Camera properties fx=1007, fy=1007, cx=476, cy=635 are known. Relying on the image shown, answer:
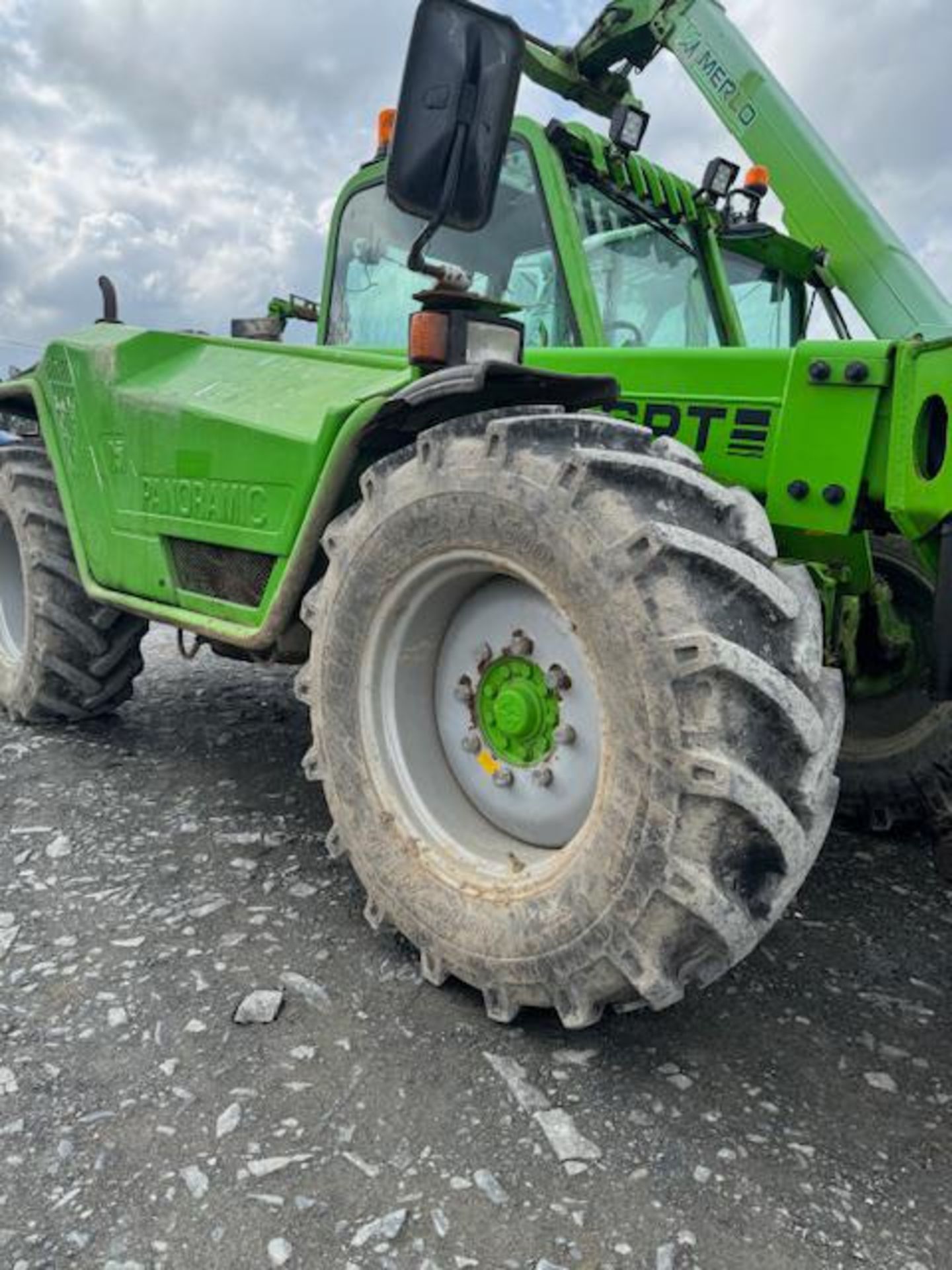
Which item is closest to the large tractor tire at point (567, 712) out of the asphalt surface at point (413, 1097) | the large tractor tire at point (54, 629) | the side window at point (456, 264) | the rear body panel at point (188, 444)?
the asphalt surface at point (413, 1097)

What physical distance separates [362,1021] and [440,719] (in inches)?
28.4

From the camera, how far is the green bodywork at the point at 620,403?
2361mm

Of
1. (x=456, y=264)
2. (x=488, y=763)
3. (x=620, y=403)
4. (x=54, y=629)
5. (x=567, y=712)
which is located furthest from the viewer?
(x=54, y=629)

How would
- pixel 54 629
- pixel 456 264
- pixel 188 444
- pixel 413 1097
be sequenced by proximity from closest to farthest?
pixel 413 1097
pixel 188 444
pixel 456 264
pixel 54 629

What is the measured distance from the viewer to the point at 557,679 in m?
2.15

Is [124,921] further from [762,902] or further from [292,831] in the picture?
[762,902]

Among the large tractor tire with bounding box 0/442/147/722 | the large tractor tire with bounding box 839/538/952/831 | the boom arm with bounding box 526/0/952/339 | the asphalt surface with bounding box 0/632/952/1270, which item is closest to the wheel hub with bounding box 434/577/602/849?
the asphalt surface with bounding box 0/632/952/1270

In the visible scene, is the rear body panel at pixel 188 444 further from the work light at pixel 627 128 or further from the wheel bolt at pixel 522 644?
the work light at pixel 627 128

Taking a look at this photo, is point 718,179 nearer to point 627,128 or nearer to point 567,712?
point 627,128

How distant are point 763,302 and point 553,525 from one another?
7.93 ft

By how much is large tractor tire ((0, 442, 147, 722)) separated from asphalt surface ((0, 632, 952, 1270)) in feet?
3.95

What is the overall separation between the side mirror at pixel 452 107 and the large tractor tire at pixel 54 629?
246 cm

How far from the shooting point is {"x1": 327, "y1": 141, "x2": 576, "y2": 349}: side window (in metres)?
2.99

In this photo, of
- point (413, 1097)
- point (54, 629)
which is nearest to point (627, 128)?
point (54, 629)
